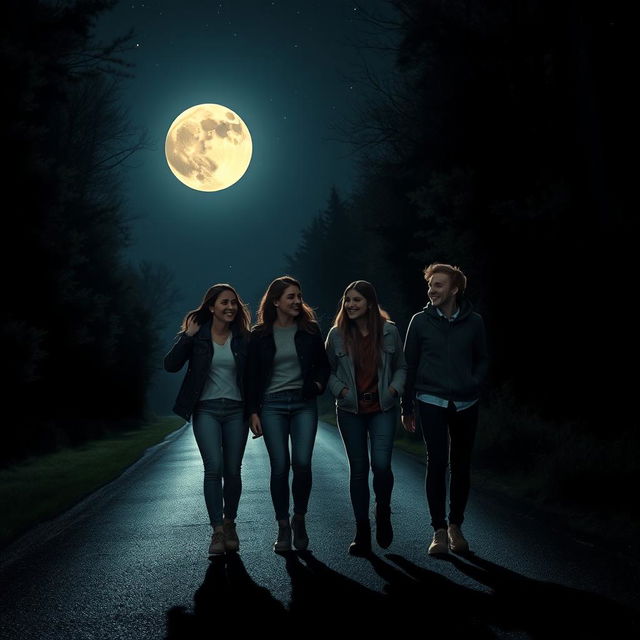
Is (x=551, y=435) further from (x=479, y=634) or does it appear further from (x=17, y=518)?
(x=479, y=634)

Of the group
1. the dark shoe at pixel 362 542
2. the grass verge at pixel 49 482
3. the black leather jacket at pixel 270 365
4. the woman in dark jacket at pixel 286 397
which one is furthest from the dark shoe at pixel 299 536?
the grass verge at pixel 49 482

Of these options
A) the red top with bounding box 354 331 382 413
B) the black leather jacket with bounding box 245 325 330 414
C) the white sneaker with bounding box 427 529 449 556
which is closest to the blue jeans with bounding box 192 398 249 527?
the black leather jacket with bounding box 245 325 330 414

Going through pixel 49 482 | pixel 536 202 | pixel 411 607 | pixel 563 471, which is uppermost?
pixel 536 202

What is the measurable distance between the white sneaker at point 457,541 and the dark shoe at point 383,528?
51cm

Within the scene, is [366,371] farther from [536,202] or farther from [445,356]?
[536,202]

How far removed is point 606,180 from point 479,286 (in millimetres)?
3762

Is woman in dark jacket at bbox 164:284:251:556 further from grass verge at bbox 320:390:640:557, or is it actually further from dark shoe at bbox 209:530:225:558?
grass verge at bbox 320:390:640:557

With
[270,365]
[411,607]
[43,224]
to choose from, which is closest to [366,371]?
[270,365]

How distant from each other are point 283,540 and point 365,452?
1.00m

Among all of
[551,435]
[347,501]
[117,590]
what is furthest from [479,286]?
[117,590]

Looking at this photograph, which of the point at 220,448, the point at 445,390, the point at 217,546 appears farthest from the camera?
the point at 220,448

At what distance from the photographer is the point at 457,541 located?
6.42 meters

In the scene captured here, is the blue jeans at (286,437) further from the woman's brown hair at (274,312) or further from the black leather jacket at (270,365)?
the woman's brown hair at (274,312)

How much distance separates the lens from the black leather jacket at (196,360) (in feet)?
21.9
